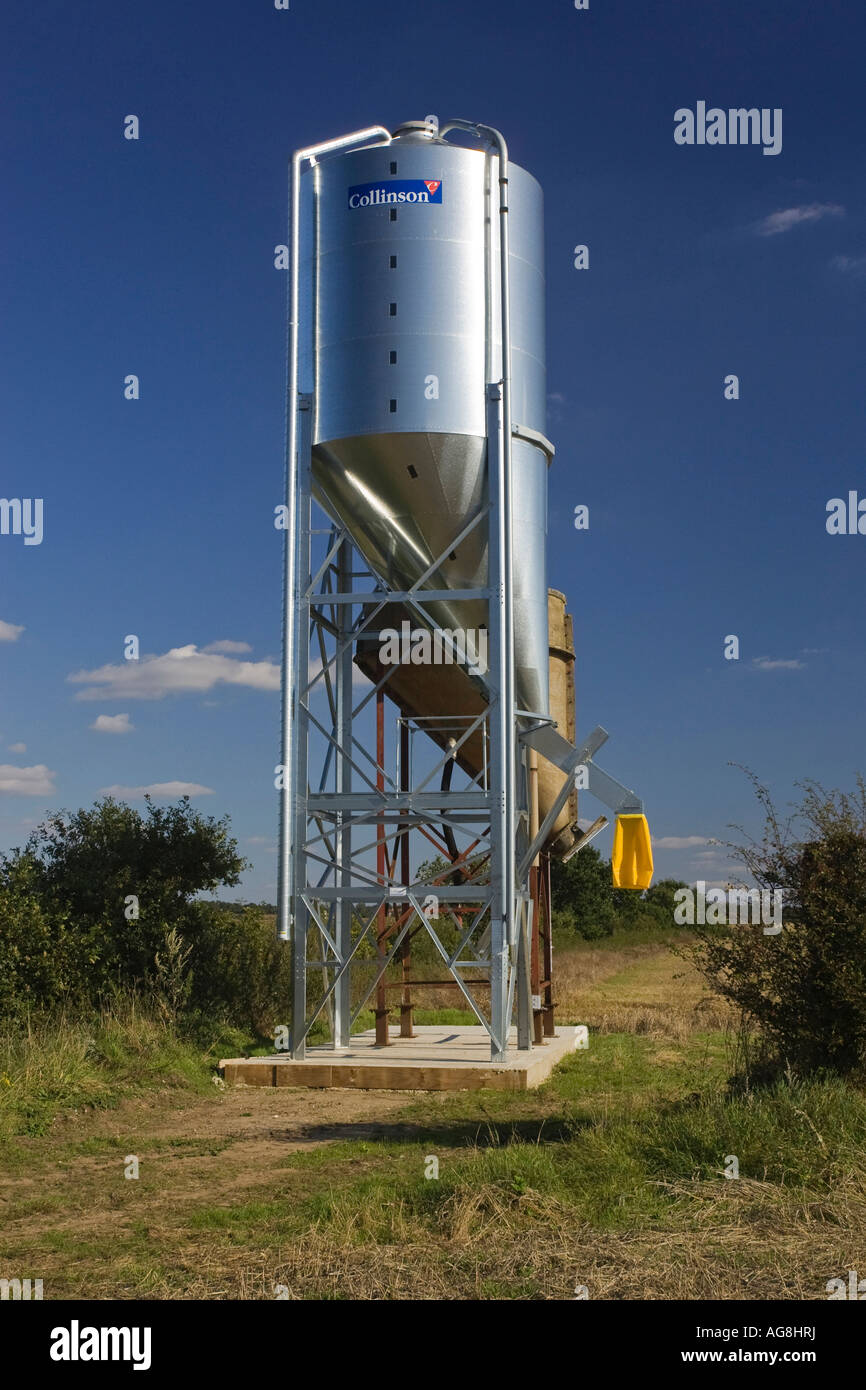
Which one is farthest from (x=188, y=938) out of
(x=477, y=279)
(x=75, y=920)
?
(x=477, y=279)

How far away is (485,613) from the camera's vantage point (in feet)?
Result: 57.5

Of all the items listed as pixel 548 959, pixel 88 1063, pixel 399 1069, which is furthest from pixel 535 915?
pixel 88 1063

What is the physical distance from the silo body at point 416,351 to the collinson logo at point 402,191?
0.5 inches

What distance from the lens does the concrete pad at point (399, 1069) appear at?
15062 mm

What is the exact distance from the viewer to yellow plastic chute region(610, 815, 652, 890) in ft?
53.2

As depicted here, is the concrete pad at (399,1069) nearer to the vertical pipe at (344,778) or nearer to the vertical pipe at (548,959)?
the vertical pipe at (344,778)

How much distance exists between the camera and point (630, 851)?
53.8ft

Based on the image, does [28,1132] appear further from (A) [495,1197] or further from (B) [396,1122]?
(A) [495,1197]

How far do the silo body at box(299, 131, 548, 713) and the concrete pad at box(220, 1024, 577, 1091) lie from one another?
5.29 meters

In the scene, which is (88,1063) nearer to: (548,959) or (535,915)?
(535,915)

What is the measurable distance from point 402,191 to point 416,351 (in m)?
2.20
